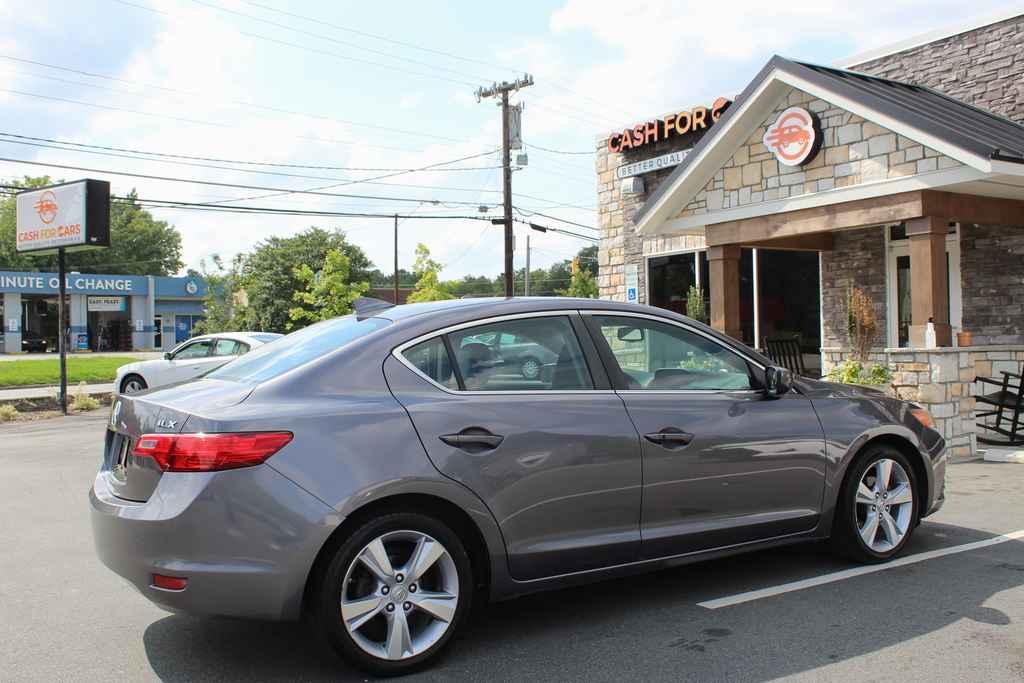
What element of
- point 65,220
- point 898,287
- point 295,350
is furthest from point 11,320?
point 295,350

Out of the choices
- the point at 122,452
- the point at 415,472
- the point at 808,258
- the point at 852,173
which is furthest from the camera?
the point at 808,258

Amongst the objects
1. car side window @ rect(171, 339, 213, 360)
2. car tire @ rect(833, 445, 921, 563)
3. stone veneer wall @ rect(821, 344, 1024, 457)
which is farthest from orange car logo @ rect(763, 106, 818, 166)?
car side window @ rect(171, 339, 213, 360)

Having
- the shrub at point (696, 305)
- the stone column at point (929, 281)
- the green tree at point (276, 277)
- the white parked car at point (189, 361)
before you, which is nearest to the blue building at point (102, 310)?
the green tree at point (276, 277)

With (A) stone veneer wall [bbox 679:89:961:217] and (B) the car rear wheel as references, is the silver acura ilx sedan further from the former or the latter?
(B) the car rear wheel

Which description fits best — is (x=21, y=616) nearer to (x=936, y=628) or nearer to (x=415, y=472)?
(x=415, y=472)

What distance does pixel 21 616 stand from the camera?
15.4ft

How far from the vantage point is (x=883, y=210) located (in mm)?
10633

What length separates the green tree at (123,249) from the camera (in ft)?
254

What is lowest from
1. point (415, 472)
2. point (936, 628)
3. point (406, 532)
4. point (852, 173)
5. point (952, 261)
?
point (936, 628)

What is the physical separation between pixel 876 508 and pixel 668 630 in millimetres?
1756

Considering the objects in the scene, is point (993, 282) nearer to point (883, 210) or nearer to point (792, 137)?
point (883, 210)

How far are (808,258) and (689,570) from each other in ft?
37.1

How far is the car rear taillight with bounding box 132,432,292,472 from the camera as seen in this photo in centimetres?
356

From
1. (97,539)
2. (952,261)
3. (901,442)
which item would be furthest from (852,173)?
(97,539)
